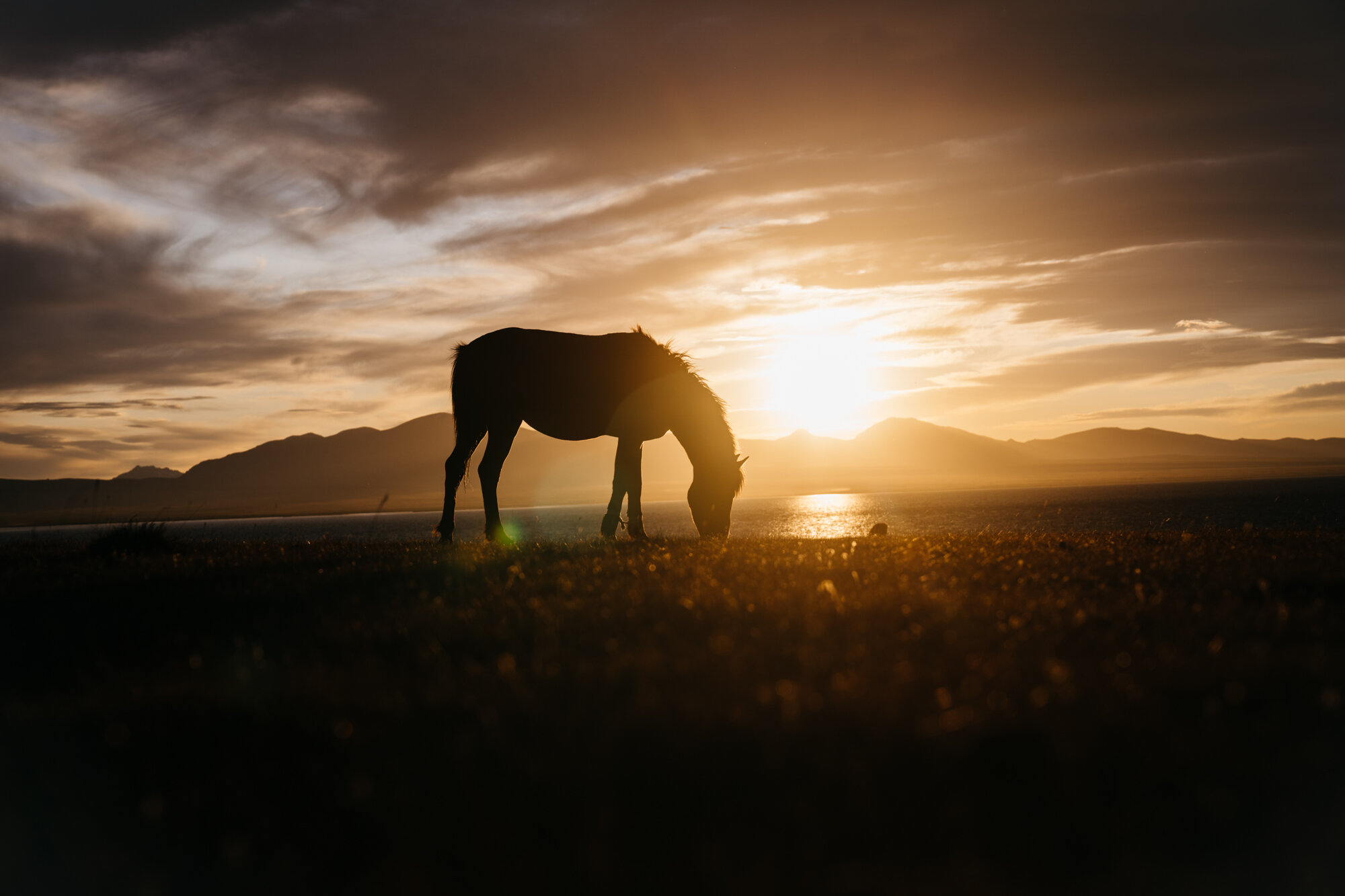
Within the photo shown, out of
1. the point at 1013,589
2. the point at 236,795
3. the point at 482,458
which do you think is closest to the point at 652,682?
the point at 236,795

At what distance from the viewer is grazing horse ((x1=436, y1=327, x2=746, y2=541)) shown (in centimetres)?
1591

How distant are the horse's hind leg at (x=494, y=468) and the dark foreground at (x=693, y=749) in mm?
8272

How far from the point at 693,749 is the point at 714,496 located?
40.8 ft

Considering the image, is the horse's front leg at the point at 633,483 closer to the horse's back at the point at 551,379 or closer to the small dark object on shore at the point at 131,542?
the horse's back at the point at 551,379

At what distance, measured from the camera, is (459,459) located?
16.1m

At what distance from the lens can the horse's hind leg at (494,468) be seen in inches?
590

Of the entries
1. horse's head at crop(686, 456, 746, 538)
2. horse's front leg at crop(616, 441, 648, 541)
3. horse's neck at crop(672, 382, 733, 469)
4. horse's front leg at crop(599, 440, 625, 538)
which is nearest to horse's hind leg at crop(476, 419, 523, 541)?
horse's front leg at crop(599, 440, 625, 538)

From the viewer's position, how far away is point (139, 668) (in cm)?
540

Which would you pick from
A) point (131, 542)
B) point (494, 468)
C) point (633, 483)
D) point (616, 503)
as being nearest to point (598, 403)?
point (633, 483)

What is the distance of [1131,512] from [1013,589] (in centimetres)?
10432

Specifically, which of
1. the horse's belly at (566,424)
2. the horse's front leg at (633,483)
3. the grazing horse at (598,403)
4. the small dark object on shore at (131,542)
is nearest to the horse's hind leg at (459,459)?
the grazing horse at (598,403)

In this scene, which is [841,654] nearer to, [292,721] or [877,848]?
[877,848]

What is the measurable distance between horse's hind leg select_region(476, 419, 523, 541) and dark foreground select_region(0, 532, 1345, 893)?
8.27m

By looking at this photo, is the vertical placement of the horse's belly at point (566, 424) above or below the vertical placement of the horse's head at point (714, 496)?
above
